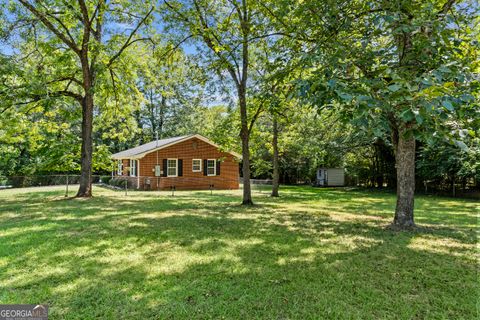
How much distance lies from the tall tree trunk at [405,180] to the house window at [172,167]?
15.8 meters

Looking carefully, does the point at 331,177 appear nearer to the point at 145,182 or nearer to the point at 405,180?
the point at 145,182

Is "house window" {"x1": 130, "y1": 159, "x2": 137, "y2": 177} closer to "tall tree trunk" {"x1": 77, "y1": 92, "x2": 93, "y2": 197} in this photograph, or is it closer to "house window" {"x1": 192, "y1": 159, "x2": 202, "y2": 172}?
"house window" {"x1": 192, "y1": 159, "x2": 202, "y2": 172}

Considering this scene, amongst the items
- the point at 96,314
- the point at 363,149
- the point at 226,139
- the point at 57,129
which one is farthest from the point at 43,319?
the point at 363,149

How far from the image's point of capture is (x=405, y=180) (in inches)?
245

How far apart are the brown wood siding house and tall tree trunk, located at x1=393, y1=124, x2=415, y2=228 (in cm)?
1255

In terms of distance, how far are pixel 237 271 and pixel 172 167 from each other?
17077 mm

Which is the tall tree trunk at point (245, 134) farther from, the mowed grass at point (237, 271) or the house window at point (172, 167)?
the house window at point (172, 167)

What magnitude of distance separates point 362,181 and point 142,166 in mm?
17101

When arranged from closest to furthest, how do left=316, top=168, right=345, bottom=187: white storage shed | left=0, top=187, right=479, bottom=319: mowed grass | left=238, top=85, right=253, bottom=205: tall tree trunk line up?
left=0, top=187, right=479, bottom=319: mowed grass, left=238, top=85, right=253, bottom=205: tall tree trunk, left=316, top=168, right=345, bottom=187: white storage shed

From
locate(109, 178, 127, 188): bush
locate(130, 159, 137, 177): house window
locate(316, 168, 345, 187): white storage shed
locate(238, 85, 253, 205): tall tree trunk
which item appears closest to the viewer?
locate(238, 85, 253, 205): tall tree trunk

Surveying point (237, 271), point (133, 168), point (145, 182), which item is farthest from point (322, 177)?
point (237, 271)

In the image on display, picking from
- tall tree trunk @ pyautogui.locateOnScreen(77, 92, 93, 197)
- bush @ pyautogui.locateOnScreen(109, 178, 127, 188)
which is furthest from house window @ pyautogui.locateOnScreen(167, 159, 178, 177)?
tall tree trunk @ pyautogui.locateOnScreen(77, 92, 93, 197)

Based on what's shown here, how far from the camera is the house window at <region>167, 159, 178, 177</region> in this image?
1994cm

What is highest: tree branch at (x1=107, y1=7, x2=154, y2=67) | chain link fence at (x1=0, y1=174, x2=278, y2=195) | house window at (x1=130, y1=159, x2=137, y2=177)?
tree branch at (x1=107, y1=7, x2=154, y2=67)
